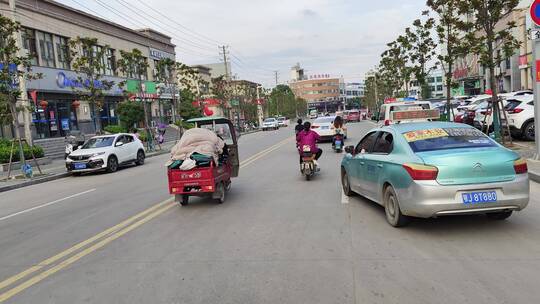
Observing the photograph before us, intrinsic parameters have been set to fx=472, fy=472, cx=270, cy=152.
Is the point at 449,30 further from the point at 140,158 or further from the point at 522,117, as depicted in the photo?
the point at 140,158

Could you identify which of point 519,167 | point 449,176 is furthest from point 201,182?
point 519,167

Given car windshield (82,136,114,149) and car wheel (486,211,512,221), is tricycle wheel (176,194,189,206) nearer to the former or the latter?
car wheel (486,211,512,221)

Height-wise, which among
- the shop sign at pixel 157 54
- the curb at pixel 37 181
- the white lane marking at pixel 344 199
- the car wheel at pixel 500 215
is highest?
the shop sign at pixel 157 54

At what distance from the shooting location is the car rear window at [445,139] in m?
6.56

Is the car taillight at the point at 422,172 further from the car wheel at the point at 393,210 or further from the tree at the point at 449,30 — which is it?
the tree at the point at 449,30

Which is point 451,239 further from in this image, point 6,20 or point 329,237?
point 6,20

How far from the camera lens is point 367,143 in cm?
840

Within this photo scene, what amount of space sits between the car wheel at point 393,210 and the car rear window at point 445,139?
2.38 ft

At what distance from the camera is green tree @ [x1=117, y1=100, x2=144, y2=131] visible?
33062mm

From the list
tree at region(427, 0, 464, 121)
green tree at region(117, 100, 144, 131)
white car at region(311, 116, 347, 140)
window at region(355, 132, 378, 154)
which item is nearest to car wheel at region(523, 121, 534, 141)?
tree at region(427, 0, 464, 121)

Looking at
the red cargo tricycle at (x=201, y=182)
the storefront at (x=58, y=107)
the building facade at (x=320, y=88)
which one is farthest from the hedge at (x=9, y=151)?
the building facade at (x=320, y=88)

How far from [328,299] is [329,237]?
2127 mm

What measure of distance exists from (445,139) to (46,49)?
117 ft

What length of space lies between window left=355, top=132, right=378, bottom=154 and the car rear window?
110 centimetres
